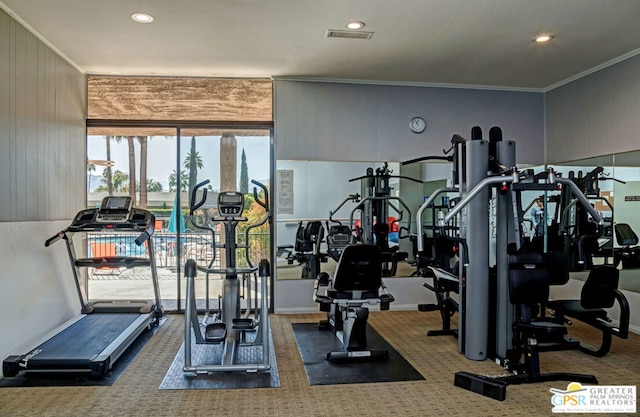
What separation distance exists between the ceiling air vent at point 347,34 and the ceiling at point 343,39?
73mm

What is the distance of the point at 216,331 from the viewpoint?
3.75 metres

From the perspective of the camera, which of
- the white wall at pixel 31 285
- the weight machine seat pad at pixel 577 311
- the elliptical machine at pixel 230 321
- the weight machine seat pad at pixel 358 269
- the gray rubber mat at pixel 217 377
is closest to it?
the gray rubber mat at pixel 217 377

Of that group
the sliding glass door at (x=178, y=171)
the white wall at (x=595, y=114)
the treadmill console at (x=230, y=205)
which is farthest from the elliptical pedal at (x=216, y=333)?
the white wall at (x=595, y=114)

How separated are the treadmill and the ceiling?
1701 mm

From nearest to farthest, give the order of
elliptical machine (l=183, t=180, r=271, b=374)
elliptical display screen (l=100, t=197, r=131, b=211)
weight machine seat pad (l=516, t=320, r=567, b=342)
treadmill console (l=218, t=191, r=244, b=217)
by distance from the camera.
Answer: weight machine seat pad (l=516, t=320, r=567, b=342)
elliptical machine (l=183, t=180, r=271, b=374)
treadmill console (l=218, t=191, r=244, b=217)
elliptical display screen (l=100, t=197, r=131, b=211)

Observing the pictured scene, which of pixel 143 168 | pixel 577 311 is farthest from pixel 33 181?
pixel 577 311

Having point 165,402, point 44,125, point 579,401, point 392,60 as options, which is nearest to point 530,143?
point 392,60

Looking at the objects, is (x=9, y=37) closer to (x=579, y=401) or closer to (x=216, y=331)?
(x=216, y=331)

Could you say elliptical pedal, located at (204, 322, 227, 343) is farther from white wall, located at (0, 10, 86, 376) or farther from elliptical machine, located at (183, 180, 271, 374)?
white wall, located at (0, 10, 86, 376)

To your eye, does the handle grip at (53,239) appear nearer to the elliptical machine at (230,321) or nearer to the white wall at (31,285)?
the white wall at (31,285)

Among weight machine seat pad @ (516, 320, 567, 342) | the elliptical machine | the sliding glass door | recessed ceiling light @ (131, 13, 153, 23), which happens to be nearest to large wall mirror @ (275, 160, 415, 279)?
the sliding glass door

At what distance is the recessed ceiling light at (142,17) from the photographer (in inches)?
151

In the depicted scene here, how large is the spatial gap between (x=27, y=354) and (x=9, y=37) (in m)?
2.64

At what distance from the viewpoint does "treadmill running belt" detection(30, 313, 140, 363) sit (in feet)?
11.7
